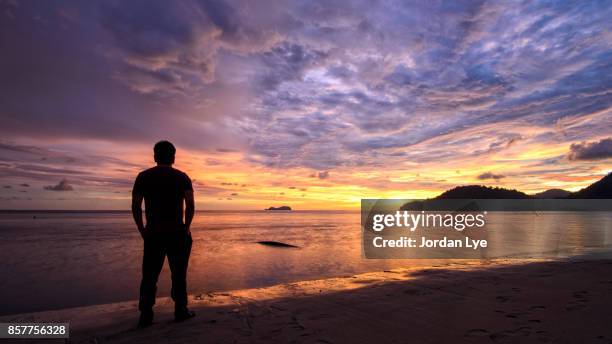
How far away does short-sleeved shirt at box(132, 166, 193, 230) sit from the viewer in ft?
18.6

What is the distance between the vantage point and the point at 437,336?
15.5 ft

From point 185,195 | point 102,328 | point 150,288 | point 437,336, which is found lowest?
point 102,328

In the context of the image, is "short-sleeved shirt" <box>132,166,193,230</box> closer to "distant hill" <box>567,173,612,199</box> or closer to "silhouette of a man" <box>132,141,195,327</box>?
"silhouette of a man" <box>132,141,195,327</box>

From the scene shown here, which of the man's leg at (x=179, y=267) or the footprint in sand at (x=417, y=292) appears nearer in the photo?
the man's leg at (x=179, y=267)

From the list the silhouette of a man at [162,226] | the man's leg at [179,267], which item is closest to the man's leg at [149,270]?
the silhouette of a man at [162,226]

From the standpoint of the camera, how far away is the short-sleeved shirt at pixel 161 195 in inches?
223

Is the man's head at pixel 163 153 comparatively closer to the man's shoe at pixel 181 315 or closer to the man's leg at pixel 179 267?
the man's leg at pixel 179 267

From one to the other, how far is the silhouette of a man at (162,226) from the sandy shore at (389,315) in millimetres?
538

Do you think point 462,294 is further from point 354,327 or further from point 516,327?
point 354,327

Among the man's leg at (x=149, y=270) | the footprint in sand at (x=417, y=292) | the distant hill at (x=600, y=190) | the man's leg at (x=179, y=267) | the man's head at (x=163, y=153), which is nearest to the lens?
the man's leg at (x=149, y=270)

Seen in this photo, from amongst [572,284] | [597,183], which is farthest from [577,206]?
[572,284]

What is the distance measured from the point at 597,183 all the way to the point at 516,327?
811 ft

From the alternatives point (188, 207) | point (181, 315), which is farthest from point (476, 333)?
point (188, 207)

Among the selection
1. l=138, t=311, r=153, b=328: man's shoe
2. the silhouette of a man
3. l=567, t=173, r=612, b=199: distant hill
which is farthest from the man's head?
l=567, t=173, r=612, b=199: distant hill
